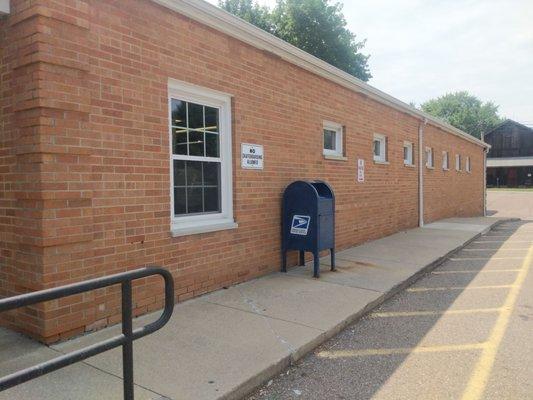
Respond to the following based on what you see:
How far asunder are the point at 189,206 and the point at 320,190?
249 centimetres

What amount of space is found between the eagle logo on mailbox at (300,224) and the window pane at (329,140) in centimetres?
278

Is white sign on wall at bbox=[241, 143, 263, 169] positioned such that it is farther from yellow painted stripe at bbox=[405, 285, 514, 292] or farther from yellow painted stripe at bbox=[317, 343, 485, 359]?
yellow painted stripe at bbox=[317, 343, 485, 359]

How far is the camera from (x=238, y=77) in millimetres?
6430

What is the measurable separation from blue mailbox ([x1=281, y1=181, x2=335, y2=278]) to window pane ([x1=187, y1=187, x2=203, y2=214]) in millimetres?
1607

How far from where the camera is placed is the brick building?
4090 millimetres

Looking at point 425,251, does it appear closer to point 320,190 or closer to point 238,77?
point 320,190

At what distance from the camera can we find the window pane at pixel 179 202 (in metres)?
5.69

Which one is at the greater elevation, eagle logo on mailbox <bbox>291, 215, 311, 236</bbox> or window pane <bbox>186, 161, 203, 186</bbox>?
window pane <bbox>186, 161, 203, 186</bbox>

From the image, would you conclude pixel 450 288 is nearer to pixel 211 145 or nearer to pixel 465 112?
pixel 211 145

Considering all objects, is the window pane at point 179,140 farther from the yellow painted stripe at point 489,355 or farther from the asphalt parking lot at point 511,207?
the asphalt parking lot at point 511,207

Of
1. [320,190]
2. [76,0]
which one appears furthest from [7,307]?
[320,190]

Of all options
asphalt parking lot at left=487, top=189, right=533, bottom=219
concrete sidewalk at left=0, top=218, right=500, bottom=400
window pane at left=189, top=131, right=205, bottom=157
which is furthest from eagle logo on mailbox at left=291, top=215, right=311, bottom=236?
asphalt parking lot at left=487, top=189, right=533, bottom=219

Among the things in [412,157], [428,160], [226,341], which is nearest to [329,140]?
[412,157]

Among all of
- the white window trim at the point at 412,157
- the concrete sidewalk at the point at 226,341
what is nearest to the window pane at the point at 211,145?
the concrete sidewalk at the point at 226,341
